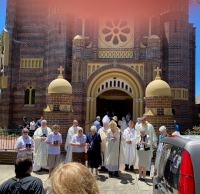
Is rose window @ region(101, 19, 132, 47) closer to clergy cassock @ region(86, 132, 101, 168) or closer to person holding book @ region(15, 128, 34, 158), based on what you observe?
clergy cassock @ region(86, 132, 101, 168)

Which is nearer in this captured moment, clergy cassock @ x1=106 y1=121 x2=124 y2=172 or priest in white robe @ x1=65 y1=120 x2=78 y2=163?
clergy cassock @ x1=106 y1=121 x2=124 y2=172

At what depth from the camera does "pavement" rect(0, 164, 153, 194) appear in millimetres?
7281

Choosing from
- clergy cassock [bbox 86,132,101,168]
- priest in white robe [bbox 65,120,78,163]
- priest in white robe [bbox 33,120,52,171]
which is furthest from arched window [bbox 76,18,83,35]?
clergy cassock [bbox 86,132,101,168]

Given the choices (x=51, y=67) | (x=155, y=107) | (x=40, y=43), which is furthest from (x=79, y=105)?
(x=155, y=107)

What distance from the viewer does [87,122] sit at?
1947 cm

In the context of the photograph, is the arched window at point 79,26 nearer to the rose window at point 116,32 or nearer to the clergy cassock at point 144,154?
the rose window at point 116,32

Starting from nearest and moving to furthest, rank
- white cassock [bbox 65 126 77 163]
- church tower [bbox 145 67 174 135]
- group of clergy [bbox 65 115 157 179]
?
group of clergy [bbox 65 115 157 179], white cassock [bbox 65 126 77 163], church tower [bbox 145 67 174 135]

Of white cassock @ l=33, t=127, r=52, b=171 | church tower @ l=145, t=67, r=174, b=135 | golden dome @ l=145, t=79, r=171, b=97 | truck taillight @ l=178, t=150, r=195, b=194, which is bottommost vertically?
white cassock @ l=33, t=127, r=52, b=171

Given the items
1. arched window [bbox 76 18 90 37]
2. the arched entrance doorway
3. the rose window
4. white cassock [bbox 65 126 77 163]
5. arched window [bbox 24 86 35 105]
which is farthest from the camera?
arched window [bbox 24 86 35 105]

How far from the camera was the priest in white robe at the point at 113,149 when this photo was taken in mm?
8758

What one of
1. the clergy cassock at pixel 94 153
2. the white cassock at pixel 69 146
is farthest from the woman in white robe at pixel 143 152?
the white cassock at pixel 69 146

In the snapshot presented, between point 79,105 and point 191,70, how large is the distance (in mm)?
9481

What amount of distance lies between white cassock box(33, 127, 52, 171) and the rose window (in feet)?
39.6

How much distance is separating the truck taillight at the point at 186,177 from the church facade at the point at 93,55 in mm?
16039
